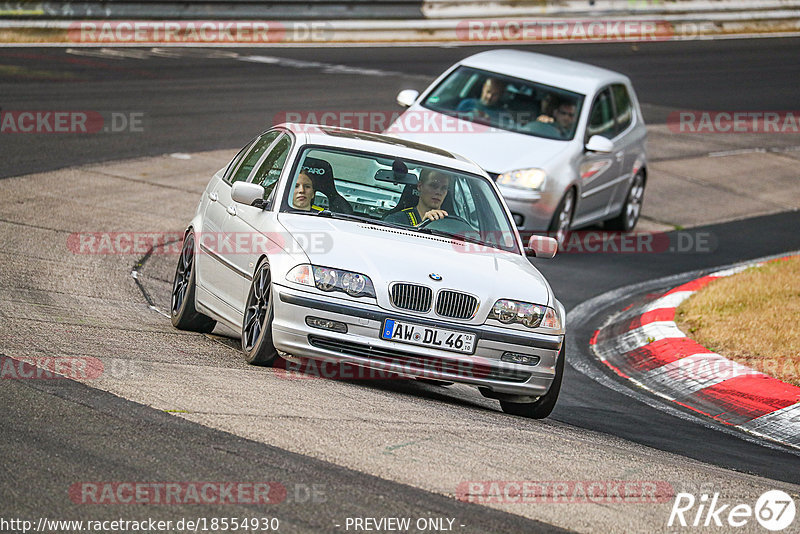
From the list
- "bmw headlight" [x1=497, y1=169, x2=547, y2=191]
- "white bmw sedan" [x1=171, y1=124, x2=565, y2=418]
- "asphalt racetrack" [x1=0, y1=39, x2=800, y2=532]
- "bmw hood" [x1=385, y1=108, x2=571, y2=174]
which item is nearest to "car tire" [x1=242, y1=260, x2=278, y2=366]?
"white bmw sedan" [x1=171, y1=124, x2=565, y2=418]

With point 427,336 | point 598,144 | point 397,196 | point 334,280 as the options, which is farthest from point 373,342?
point 598,144

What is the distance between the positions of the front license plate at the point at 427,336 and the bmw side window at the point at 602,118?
752 centimetres

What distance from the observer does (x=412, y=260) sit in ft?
25.5

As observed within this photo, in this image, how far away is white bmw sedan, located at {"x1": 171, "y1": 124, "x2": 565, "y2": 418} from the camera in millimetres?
7543

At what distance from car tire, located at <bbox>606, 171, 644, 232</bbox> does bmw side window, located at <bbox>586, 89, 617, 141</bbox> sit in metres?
0.92

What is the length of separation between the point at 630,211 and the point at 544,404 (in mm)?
8442

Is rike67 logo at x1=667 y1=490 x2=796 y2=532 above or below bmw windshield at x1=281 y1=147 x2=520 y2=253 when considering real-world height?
below

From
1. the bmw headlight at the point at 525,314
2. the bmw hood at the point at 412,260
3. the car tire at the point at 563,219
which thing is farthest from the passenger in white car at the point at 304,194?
the car tire at the point at 563,219

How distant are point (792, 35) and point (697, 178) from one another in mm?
19386

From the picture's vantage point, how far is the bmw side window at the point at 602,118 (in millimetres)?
14930

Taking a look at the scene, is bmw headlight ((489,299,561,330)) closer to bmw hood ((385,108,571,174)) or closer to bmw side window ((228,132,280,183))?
bmw side window ((228,132,280,183))

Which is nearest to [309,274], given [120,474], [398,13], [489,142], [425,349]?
[425,349]

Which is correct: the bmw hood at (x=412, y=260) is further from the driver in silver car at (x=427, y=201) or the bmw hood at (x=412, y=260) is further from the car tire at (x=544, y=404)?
the car tire at (x=544, y=404)

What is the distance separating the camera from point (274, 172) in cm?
886
